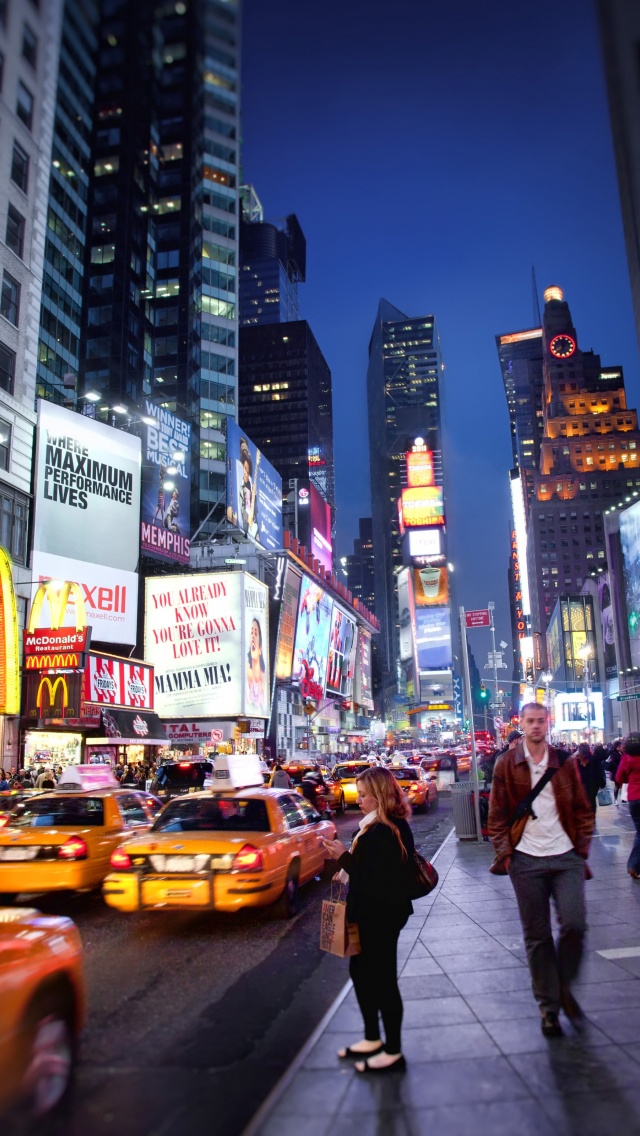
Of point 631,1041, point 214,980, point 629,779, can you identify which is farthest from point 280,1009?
point 629,779

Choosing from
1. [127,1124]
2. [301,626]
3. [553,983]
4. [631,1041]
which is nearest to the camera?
[127,1124]

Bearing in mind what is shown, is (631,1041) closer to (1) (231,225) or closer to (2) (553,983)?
(2) (553,983)

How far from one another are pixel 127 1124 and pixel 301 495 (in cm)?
8419

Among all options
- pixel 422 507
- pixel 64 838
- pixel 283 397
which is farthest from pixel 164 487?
pixel 283 397

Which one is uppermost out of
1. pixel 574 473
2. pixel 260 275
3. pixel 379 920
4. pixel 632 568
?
pixel 260 275

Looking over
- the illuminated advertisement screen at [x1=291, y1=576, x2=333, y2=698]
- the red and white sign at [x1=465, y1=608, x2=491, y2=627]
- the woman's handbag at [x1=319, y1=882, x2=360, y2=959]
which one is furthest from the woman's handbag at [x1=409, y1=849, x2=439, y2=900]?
the illuminated advertisement screen at [x1=291, y1=576, x2=333, y2=698]

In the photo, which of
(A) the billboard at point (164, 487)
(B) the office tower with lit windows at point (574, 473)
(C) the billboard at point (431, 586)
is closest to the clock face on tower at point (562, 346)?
(B) the office tower with lit windows at point (574, 473)

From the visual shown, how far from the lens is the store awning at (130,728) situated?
31797 millimetres

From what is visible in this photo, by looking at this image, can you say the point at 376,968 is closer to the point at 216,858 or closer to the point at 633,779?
the point at 216,858

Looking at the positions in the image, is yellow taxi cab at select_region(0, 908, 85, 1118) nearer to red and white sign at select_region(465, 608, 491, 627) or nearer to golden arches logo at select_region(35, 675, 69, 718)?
red and white sign at select_region(465, 608, 491, 627)

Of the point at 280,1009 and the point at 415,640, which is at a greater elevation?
the point at 415,640

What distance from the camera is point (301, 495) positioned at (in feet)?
286

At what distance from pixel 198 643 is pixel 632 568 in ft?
127

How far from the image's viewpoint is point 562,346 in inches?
6865
